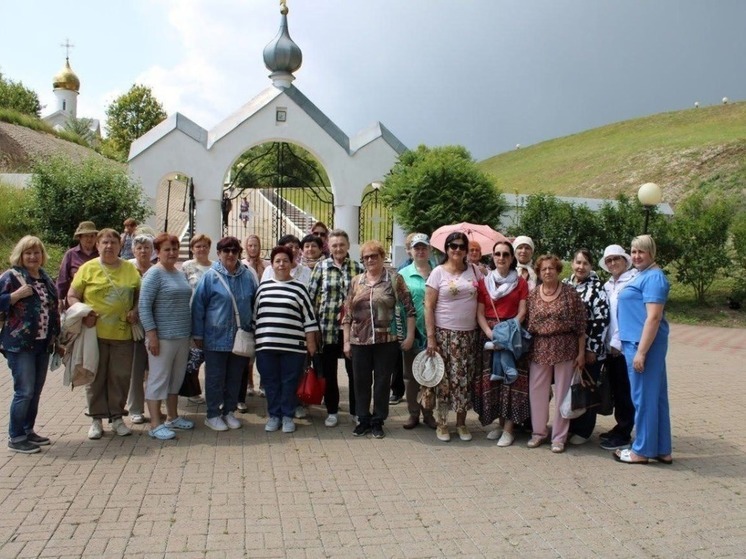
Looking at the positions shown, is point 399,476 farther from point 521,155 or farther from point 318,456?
point 521,155

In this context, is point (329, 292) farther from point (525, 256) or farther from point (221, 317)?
point (525, 256)

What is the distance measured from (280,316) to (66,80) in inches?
2350

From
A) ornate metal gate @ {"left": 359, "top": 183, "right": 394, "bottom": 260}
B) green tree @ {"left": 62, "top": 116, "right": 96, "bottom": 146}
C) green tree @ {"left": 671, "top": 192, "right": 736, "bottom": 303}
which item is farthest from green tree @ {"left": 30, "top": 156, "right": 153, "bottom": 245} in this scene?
green tree @ {"left": 62, "top": 116, "right": 96, "bottom": 146}

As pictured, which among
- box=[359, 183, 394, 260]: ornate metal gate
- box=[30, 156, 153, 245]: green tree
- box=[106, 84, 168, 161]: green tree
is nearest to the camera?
box=[30, 156, 153, 245]: green tree

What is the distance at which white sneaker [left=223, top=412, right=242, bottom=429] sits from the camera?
19.1 feet

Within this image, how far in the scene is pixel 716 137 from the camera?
34469 millimetres

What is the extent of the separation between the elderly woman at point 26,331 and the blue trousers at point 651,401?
455 centimetres

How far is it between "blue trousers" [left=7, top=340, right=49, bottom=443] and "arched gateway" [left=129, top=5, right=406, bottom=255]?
31.1 ft

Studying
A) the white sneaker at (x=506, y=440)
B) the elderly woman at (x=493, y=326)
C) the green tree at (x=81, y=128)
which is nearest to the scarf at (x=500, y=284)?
the elderly woman at (x=493, y=326)

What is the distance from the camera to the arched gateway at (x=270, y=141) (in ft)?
47.1

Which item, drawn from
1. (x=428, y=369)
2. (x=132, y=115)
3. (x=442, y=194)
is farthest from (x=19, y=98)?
(x=428, y=369)

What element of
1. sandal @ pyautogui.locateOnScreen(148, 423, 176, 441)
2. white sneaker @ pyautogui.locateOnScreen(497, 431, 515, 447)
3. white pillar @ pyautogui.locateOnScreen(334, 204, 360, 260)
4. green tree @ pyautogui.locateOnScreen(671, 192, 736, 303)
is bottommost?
white sneaker @ pyautogui.locateOnScreen(497, 431, 515, 447)

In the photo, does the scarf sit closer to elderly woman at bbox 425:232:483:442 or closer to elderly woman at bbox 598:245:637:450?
elderly woman at bbox 425:232:483:442

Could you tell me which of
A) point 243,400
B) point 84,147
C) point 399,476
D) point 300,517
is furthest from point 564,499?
point 84,147
